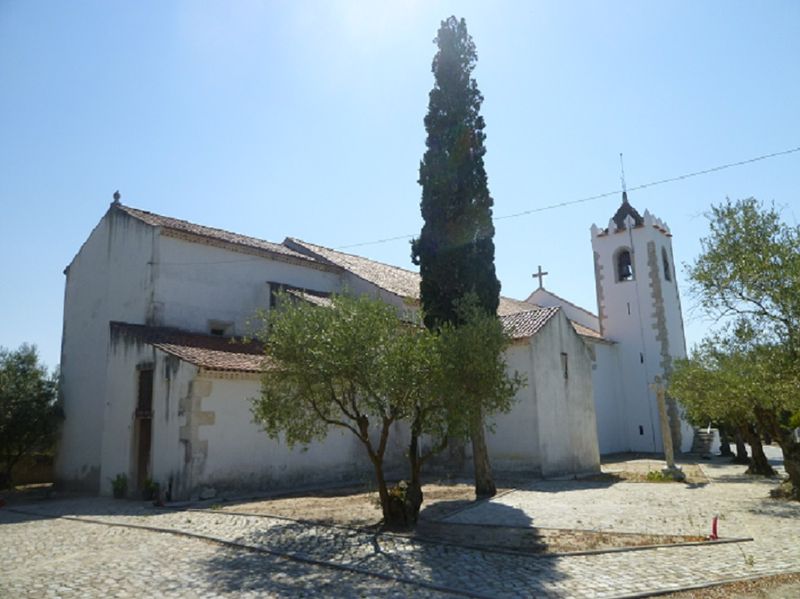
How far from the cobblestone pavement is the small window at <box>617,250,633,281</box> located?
22989 mm

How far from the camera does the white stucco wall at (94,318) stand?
72.0 feet

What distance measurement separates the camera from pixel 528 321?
77.1 ft

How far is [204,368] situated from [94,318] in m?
9.48

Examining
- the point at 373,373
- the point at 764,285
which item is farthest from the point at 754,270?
the point at 373,373

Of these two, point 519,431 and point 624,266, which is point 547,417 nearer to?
point 519,431

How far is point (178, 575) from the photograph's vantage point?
8.97 m

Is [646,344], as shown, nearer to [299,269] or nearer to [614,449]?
[614,449]

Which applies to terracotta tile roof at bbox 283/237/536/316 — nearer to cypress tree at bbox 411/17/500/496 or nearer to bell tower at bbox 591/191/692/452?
bell tower at bbox 591/191/692/452

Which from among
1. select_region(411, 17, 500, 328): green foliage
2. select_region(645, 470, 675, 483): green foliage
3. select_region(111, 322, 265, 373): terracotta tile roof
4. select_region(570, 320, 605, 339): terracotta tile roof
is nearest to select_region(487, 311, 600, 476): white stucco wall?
select_region(645, 470, 675, 483): green foliage

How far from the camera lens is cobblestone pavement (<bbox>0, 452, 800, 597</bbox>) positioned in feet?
27.0

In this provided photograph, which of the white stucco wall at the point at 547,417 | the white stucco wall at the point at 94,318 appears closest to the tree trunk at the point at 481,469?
the white stucco wall at the point at 547,417

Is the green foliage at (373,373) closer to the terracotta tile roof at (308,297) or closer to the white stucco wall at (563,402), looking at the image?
the white stucco wall at (563,402)

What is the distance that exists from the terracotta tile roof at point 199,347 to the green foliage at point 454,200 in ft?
20.1

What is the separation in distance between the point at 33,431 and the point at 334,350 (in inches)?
667
